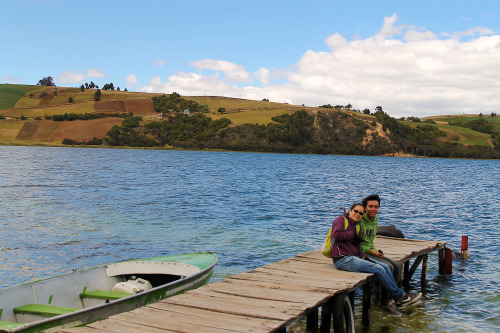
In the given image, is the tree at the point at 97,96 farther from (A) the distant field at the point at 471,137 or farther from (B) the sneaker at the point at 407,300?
(B) the sneaker at the point at 407,300

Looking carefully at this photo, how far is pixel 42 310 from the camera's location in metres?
8.94

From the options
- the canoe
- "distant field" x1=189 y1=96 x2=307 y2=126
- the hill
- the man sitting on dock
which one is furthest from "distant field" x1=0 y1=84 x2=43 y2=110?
the man sitting on dock

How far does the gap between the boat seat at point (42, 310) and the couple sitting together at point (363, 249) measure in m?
5.65

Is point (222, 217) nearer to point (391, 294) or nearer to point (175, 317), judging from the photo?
point (391, 294)

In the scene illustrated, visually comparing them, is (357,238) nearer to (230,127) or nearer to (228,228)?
(228,228)

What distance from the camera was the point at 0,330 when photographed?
718 centimetres

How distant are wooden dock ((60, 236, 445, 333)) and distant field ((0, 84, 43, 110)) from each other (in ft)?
537

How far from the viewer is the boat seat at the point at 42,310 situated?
28.8ft

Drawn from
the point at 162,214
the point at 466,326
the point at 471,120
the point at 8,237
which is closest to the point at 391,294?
the point at 466,326

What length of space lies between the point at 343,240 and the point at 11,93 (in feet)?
604

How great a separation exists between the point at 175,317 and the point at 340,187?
A: 151 ft

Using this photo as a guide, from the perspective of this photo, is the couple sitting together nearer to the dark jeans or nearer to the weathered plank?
the dark jeans

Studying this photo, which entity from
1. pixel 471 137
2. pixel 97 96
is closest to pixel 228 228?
pixel 97 96

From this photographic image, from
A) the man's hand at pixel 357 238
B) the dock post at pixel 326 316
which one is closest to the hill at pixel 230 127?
the man's hand at pixel 357 238
